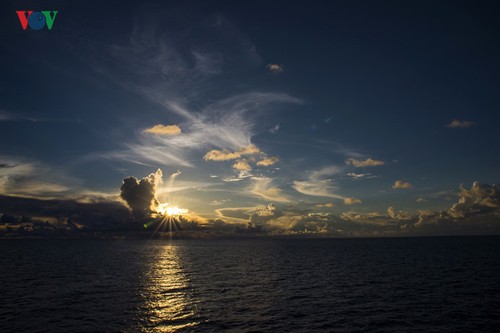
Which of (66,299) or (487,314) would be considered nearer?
(487,314)

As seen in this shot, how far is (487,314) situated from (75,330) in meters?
51.0

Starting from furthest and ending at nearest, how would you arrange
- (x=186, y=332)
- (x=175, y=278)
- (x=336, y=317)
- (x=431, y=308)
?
(x=175, y=278), (x=431, y=308), (x=336, y=317), (x=186, y=332)

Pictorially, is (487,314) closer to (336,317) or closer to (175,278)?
(336,317)

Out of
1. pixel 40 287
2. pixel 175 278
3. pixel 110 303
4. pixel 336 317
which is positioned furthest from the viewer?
pixel 175 278

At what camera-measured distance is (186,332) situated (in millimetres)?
33156

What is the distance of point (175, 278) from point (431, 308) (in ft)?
181

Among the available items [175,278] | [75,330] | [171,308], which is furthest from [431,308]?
[175,278]

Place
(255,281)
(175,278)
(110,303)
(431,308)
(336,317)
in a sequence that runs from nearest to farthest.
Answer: (336,317) → (431,308) → (110,303) → (255,281) → (175,278)

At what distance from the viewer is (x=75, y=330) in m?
33.6

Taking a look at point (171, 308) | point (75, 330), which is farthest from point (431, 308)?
point (75, 330)

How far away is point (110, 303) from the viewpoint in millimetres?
46312

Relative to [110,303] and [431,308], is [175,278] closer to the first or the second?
[110,303]

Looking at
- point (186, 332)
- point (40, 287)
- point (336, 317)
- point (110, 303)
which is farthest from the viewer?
point (40, 287)

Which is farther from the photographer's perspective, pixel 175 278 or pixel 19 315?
pixel 175 278
